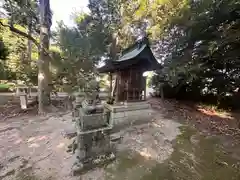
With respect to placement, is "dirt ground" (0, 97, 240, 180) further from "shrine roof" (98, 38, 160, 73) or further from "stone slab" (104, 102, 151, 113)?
"shrine roof" (98, 38, 160, 73)

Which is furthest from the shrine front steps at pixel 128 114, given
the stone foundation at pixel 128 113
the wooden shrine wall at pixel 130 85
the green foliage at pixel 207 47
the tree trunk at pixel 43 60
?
the tree trunk at pixel 43 60

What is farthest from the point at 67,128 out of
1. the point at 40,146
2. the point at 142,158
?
the point at 142,158

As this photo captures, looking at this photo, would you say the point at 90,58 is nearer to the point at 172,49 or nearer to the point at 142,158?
the point at 172,49

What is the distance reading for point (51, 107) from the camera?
22.3ft

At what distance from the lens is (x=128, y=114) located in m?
4.88

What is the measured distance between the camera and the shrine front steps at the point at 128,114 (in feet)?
15.1

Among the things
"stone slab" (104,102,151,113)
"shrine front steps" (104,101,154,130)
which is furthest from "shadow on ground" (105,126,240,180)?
"stone slab" (104,102,151,113)

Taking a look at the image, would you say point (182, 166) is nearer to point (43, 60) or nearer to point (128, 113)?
point (128, 113)

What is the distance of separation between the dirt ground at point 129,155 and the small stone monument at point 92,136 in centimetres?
18

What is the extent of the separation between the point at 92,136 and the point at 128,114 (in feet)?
7.82

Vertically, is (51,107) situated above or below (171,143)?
above

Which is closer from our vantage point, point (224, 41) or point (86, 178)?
point (86, 178)

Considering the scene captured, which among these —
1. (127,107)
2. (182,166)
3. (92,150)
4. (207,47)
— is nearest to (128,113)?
(127,107)

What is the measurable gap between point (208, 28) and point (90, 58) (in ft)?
23.2
